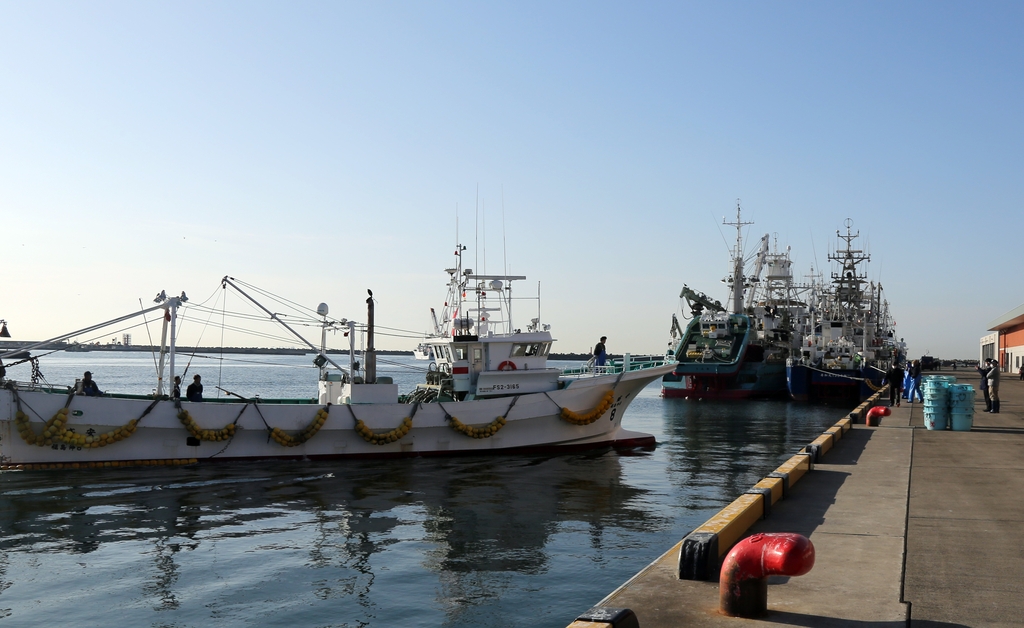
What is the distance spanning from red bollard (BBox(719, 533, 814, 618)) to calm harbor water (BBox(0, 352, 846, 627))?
→ 11.2ft

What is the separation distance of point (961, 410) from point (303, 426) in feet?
53.2

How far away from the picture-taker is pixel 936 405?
20188 mm

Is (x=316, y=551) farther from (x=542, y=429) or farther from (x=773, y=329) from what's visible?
(x=773, y=329)

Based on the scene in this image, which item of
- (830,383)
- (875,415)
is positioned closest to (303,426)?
(875,415)

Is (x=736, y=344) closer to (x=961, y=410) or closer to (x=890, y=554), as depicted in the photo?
(x=961, y=410)

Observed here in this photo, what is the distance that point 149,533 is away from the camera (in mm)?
13195

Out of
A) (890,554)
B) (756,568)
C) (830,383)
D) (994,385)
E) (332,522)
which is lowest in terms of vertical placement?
(332,522)

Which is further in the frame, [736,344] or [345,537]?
[736,344]

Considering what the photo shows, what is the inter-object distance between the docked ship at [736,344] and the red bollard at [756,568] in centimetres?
4429

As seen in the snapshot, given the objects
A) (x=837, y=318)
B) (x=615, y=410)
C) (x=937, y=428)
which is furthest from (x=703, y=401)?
(x=937, y=428)

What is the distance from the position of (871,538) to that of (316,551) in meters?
7.57

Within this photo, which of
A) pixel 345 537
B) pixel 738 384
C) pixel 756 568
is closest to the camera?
pixel 756 568

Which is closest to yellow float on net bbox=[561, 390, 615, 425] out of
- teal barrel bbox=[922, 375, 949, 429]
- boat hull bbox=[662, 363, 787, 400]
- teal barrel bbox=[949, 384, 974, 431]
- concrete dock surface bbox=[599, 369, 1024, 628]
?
teal barrel bbox=[922, 375, 949, 429]

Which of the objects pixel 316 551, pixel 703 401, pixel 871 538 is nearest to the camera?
pixel 871 538
